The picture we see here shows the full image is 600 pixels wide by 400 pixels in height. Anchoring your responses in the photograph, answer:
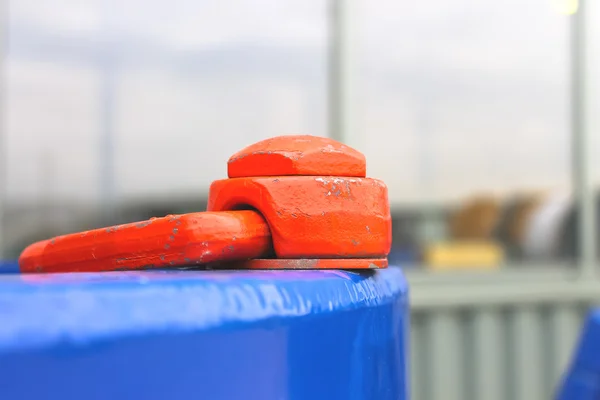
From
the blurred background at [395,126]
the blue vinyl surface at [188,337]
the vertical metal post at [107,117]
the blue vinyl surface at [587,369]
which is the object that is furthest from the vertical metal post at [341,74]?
the blue vinyl surface at [188,337]

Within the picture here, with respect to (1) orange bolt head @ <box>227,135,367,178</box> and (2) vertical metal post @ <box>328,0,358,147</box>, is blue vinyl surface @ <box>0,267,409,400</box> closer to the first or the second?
(1) orange bolt head @ <box>227,135,367,178</box>

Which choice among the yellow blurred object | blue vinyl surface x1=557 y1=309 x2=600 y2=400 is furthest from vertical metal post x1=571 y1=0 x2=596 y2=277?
blue vinyl surface x1=557 y1=309 x2=600 y2=400

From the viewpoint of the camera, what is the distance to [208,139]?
2195 mm

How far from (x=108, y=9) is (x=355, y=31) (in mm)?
794

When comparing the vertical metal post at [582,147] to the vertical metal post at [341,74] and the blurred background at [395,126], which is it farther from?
the vertical metal post at [341,74]

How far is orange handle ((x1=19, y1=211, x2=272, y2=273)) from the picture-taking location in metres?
0.49

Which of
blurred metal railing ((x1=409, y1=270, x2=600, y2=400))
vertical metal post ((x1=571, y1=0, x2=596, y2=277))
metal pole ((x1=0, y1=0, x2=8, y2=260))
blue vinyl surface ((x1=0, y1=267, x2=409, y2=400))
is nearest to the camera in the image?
blue vinyl surface ((x1=0, y1=267, x2=409, y2=400))

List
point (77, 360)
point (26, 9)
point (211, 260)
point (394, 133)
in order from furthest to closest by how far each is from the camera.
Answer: point (394, 133) < point (26, 9) < point (211, 260) < point (77, 360)

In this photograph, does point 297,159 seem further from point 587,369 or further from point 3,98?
point 3,98

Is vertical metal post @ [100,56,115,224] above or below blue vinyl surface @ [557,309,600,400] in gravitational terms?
above

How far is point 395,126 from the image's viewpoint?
7.88 ft

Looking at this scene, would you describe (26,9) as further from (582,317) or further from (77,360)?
(582,317)

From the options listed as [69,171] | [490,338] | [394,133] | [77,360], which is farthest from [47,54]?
[77,360]

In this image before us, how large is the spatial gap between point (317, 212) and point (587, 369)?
0.84 metres
